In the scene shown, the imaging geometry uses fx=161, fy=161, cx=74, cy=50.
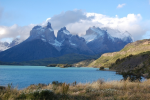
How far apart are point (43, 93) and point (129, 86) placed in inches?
402

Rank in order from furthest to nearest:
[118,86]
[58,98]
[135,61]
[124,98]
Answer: [135,61], [118,86], [58,98], [124,98]

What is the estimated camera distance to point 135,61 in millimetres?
134125

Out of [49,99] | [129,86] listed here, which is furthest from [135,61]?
[49,99]

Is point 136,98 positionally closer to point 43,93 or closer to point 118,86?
point 118,86

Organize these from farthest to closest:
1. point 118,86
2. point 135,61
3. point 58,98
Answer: point 135,61 → point 118,86 → point 58,98

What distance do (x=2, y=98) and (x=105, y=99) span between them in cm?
789

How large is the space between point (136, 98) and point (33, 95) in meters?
8.04

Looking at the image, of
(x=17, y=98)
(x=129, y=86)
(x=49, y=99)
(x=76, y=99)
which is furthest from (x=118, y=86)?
(x=17, y=98)

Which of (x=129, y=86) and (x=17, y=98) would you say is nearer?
(x=17, y=98)

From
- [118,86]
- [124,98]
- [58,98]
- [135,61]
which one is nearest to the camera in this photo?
[124,98]

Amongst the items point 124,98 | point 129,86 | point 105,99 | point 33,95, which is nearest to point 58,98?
point 33,95

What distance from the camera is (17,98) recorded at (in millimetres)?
13242

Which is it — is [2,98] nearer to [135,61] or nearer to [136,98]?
[136,98]

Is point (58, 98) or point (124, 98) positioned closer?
point (124, 98)
